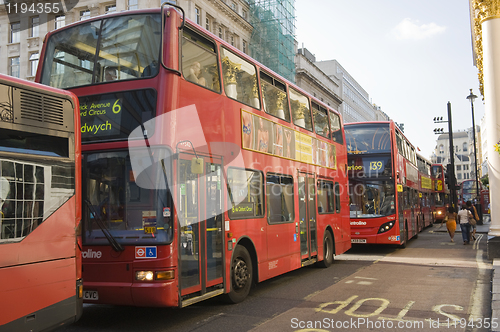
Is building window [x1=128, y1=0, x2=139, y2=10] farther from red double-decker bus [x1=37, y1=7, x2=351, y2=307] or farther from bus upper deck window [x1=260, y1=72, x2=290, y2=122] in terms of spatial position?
red double-decker bus [x1=37, y1=7, x2=351, y2=307]

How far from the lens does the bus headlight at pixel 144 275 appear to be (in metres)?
6.39

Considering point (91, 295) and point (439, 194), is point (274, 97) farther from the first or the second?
point (439, 194)

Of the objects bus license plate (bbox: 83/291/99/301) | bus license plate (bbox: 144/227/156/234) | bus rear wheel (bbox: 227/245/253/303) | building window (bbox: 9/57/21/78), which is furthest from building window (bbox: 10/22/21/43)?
bus license plate (bbox: 144/227/156/234)

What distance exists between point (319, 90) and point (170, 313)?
57.1m

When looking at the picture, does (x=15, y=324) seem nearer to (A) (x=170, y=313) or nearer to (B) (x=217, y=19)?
(A) (x=170, y=313)

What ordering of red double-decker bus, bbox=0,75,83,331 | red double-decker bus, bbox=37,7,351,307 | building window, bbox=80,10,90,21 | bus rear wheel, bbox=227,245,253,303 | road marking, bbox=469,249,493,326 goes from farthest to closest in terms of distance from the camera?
building window, bbox=80,10,90,21, bus rear wheel, bbox=227,245,253,303, road marking, bbox=469,249,493,326, red double-decker bus, bbox=37,7,351,307, red double-decker bus, bbox=0,75,83,331

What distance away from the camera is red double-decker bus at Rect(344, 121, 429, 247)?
16.1 m

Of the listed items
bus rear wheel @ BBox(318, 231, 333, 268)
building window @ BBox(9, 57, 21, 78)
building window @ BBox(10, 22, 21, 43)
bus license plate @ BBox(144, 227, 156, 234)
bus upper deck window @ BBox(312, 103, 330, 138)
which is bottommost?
bus rear wheel @ BBox(318, 231, 333, 268)

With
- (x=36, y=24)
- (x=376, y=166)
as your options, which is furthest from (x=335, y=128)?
(x=36, y=24)

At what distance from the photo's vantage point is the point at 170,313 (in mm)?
7887

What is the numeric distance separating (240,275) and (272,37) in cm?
4358

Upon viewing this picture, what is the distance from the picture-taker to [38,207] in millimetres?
4891

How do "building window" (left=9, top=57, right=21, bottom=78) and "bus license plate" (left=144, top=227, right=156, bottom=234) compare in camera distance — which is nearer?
"bus license plate" (left=144, top=227, right=156, bottom=234)

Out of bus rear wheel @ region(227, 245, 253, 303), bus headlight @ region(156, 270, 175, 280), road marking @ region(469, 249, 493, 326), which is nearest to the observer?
bus headlight @ region(156, 270, 175, 280)
